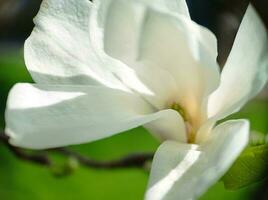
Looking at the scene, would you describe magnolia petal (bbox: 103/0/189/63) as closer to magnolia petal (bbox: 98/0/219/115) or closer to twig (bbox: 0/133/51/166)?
magnolia petal (bbox: 98/0/219/115)

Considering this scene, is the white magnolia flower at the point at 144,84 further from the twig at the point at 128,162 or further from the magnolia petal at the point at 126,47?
the twig at the point at 128,162

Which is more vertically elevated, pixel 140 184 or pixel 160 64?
pixel 160 64

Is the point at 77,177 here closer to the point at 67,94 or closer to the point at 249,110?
the point at 249,110

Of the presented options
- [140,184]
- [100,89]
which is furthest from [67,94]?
[140,184]

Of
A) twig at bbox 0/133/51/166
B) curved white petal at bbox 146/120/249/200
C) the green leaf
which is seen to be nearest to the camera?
curved white petal at bbox 146/120/249/200

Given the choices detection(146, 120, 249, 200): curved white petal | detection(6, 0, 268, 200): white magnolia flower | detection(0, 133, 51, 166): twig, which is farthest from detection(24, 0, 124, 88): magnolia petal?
detection(0, 133, 51, 166): twig

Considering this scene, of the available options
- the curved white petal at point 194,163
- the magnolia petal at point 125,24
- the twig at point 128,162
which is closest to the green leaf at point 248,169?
the curved white petal at point 194,163

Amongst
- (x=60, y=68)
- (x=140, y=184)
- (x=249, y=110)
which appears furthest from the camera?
(x=249, y=110)
